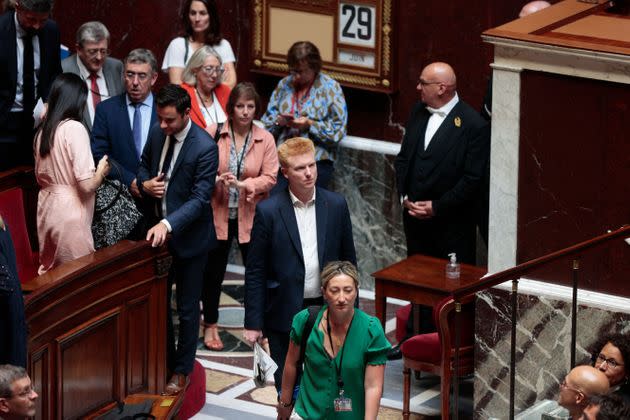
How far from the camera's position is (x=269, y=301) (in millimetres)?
7512

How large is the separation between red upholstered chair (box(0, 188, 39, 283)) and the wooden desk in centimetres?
201

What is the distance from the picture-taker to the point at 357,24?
34.6 feet

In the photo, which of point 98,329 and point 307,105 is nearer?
point 98,329

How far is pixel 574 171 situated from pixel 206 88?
289 centimetres

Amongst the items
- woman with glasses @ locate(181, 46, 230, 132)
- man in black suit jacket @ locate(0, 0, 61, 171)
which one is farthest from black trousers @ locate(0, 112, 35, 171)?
woman with glasses @ locate(181, 46, 230, 132)

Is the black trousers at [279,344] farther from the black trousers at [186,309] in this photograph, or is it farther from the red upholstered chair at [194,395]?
the red upholstered chair at [194,395]

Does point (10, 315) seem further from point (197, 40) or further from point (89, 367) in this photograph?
point (197, 40)

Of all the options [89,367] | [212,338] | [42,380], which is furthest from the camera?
[212,338]

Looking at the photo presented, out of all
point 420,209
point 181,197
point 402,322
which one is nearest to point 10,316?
point 181,197

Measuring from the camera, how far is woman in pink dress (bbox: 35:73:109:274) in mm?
8117

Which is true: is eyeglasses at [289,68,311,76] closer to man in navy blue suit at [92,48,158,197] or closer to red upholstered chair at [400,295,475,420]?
man in navy blue suit at [92,48,158,197]

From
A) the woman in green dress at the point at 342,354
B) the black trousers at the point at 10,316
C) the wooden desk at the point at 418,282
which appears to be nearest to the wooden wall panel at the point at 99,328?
the black trousers at the point at 10,316

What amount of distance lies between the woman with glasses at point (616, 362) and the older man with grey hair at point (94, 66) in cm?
398

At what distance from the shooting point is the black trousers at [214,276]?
31.0 feet
